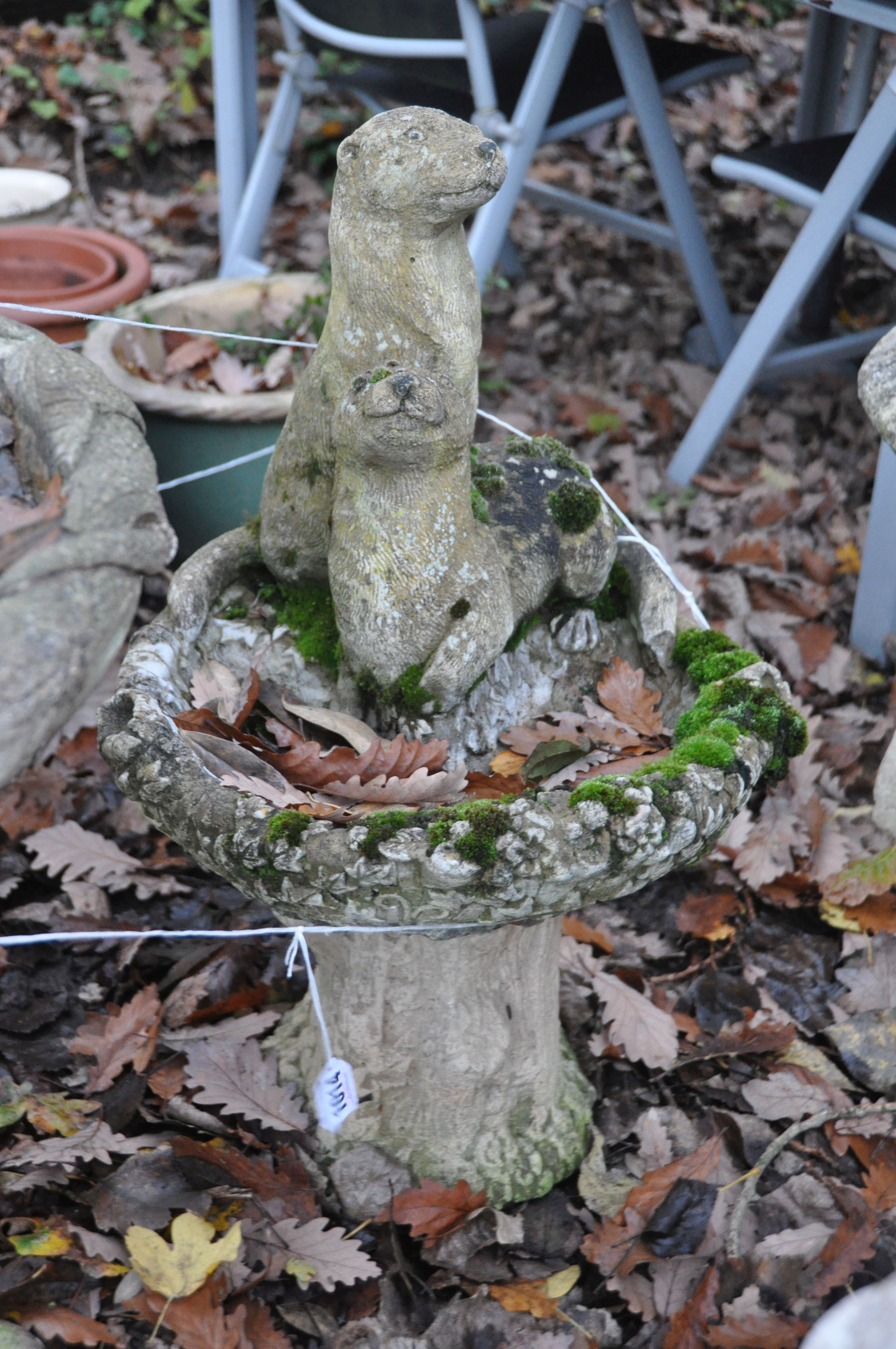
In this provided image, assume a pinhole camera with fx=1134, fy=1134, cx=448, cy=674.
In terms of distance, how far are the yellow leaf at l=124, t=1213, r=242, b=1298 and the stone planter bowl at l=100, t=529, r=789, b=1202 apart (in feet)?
0.97

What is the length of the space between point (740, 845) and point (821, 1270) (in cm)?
99

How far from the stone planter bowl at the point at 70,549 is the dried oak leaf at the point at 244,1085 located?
1138 mm

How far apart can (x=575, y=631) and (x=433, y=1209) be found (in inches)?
38.3

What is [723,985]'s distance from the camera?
2.35m

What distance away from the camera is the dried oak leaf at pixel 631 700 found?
165 centimetres

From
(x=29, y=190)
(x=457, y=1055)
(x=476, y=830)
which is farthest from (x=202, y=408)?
(x=476, y=830)

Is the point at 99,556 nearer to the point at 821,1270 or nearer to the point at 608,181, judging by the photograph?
the point at 821,1270

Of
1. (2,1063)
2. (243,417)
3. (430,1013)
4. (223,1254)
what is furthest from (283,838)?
(243,417)

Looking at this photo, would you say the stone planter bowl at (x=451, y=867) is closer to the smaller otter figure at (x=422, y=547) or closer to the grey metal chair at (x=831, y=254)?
Answer: the smaller otter figure at (x=422, y=547)

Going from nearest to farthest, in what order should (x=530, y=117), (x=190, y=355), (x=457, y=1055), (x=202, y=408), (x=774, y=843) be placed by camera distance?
1. (x=457, y=1055)
2. (x=774, y=843)
3. (x=202, y=408)
4. (x=190, y=355)
5. (x=530, y=117)

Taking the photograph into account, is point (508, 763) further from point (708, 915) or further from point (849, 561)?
point (849, 561)

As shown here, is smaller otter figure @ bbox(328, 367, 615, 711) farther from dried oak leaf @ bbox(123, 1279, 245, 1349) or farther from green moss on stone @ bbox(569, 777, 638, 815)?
dried oak leaf @ bbox(123, 1279, 245, 1349)

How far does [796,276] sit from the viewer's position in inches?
132

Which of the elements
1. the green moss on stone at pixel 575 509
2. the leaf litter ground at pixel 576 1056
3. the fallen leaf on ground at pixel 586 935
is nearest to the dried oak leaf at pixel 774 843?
the leaf litter ground at pixel 576 1056
